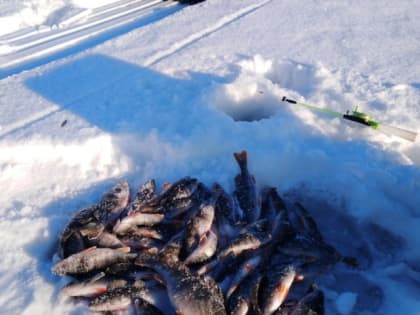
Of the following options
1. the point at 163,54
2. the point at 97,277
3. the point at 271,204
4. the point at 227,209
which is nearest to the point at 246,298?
the point at 227,209

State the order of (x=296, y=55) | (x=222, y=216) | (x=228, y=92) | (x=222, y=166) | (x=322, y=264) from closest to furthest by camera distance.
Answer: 1. (x=322, y=264)
2. (x=222, y=216)
3. (x=222, y=166)
4. (x=228, y=92)
5. (x=296, y=55)

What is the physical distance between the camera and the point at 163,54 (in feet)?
23.5

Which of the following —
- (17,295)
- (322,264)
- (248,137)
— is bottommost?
(17,295)

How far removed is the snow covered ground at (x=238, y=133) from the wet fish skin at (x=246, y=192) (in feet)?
0.77

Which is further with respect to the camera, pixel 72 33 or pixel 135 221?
pixel 72 33

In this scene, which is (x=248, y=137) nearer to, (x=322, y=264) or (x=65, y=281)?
(x=322, y=264)

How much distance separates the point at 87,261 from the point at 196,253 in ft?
3.34

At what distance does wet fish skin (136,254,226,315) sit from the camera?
2.85 m

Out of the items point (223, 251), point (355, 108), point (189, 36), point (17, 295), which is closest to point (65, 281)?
point (17, 295)

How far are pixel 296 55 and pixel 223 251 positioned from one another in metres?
4.50

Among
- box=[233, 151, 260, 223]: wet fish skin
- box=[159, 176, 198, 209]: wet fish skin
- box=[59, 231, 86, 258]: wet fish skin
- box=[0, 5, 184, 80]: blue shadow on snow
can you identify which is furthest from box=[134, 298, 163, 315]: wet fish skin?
box=[0, 5, 184, 80]: blue shadow on snow

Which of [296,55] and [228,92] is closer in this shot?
[228,92]

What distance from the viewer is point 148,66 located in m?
6.74

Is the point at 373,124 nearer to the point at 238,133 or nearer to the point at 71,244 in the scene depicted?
the point at 238,133
